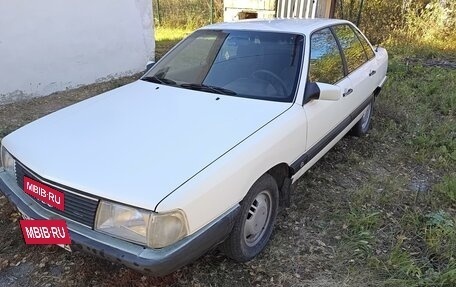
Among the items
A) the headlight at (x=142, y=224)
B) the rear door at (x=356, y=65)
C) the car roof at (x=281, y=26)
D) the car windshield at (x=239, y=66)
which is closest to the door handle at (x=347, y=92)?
the rear door at (x=356, y=65)

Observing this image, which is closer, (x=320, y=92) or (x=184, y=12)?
(x=320, y=92)

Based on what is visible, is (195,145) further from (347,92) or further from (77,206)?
(347,92)

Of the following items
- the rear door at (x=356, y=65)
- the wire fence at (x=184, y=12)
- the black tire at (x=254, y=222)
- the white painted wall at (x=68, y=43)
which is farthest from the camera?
the wire fence at (x=184, y=12)

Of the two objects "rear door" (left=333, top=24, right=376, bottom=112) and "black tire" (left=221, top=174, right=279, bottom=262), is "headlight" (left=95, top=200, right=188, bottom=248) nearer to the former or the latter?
"black tire" (left=221, top=174, right=279, bottom=262)

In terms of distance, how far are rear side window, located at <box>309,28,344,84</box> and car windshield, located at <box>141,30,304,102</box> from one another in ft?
0.57

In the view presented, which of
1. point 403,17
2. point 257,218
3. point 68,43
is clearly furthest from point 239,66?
point 403,17

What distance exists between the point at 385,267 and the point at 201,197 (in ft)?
4.59

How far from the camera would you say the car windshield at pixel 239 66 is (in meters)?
2.87

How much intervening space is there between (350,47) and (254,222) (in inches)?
92.9

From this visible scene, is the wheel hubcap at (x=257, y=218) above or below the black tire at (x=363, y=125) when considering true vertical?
above

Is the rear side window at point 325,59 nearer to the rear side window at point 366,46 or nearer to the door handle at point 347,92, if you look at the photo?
the door handle at point 347,92

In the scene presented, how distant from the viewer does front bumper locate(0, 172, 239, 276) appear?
5.95 ft

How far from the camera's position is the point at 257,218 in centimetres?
253

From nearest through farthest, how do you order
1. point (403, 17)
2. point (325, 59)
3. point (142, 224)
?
1. point (142, 224)
2. point (325, 59)
3. point (403, 17)
